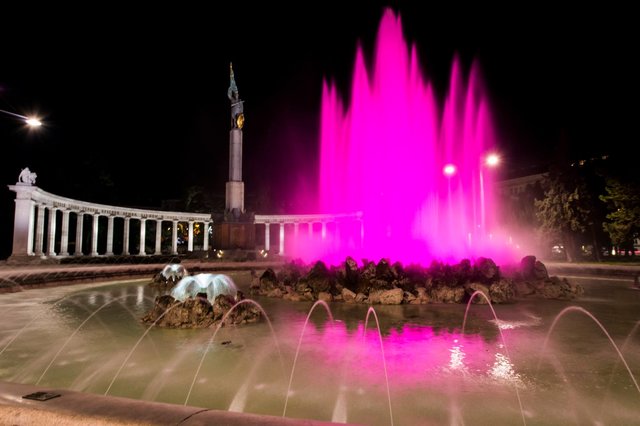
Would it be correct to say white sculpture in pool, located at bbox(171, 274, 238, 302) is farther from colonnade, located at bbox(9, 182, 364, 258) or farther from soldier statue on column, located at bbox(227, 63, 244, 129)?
soldier statue on column, located at bbox(227, 63, 244, 129)

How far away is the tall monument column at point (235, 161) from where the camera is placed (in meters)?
59.0

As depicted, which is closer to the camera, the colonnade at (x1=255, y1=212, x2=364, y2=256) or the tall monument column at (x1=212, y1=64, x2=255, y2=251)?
the tall monument column at (x1=212, y1=64, x2=255, y2=251)

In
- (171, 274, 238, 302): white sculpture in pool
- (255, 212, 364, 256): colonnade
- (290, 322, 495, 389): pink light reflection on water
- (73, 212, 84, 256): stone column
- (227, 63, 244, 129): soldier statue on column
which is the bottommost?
(290, 322, 495, 389): pink light reflection on water

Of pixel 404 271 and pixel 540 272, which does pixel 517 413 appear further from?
pixel 540 272

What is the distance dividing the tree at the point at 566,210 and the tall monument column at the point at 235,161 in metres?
49.9

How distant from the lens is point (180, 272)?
108ft

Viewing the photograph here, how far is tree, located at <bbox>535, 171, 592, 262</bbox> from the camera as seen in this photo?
6344cm

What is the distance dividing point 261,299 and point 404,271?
872cm

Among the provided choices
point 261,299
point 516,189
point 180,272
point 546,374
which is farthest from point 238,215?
point 516,189

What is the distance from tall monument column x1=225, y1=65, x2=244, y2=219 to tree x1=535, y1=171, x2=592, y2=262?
4992cm

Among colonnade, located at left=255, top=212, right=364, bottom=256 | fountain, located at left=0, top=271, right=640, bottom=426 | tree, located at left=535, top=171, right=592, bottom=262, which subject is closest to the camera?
fountain, located at left=0, top=271, right=640, bottom=426

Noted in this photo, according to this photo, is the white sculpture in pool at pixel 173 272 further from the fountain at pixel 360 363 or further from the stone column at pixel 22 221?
the stone column at pixel 22 221

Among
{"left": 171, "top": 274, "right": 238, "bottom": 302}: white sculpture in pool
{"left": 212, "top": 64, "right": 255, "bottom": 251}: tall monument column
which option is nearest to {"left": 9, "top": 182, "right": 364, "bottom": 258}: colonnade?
{"left": 212, "top": 64, "right": 255, "bottom": 251}: tall monument column

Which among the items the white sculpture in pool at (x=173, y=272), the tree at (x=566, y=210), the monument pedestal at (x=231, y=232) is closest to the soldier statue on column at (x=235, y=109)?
the monument pedestal at (x=231, y=232)
